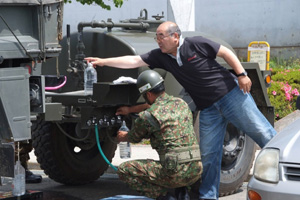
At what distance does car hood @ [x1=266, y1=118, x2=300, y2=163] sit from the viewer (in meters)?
5.05

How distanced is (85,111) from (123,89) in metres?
0.43

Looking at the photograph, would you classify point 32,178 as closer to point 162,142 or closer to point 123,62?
point 123,62

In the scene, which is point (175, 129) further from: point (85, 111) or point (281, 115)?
point (281, 115)

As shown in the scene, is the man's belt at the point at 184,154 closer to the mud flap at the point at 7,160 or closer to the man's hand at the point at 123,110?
the man's hand at the point at 123,110

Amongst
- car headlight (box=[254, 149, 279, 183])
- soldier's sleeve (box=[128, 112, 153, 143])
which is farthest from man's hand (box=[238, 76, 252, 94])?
car headlight (box=[254, 149, 279, 183])

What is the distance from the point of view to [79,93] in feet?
24.0

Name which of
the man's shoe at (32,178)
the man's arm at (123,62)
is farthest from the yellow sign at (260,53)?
the man's arm at (123,62)

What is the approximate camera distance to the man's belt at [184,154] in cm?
627

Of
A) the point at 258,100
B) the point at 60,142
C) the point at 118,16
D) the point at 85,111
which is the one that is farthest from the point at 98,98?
the point at 118,16

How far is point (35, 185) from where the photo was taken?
876 centimetres

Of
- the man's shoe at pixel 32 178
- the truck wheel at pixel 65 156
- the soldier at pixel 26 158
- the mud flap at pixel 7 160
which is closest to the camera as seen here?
the mud flap at pixel 7 160

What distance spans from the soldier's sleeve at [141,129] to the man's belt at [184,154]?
25 centimetres

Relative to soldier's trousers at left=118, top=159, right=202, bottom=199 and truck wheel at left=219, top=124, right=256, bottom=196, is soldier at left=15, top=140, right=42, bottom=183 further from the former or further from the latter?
truck wheel at left=219, top=124, right=256, bottom=196

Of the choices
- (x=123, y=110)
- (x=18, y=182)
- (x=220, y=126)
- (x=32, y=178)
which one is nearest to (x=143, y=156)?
(x=32, y=178)
